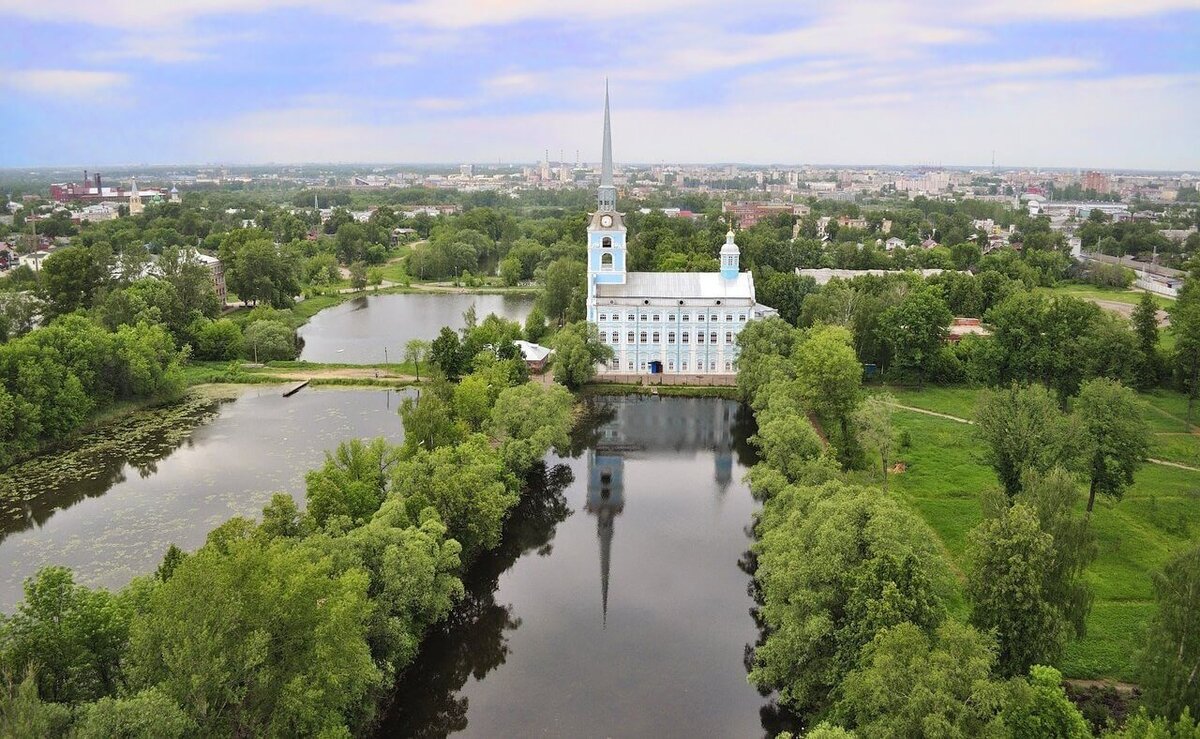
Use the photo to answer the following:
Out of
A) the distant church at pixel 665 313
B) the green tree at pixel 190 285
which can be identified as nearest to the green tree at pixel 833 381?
the distant church at pixel 665 313

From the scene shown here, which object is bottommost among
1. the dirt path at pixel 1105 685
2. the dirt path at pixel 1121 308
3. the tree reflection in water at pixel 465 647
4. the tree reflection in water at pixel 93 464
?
the tree reflection in water at pixel 465 647

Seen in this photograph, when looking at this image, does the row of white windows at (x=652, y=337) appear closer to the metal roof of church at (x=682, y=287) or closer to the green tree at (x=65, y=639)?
the metal roof of church at (x=682, y=287)

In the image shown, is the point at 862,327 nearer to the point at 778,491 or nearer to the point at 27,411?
the point at 778,491

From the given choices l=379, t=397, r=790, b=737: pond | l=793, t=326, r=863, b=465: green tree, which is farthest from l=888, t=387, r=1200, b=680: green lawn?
l=379, t=397, r=790, b=737: pond

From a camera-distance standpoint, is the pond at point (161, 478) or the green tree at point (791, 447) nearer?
the pond at point (161, 478)

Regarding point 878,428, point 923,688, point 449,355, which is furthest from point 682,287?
point 923,688

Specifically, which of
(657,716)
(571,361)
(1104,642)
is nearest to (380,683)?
(657,716)
